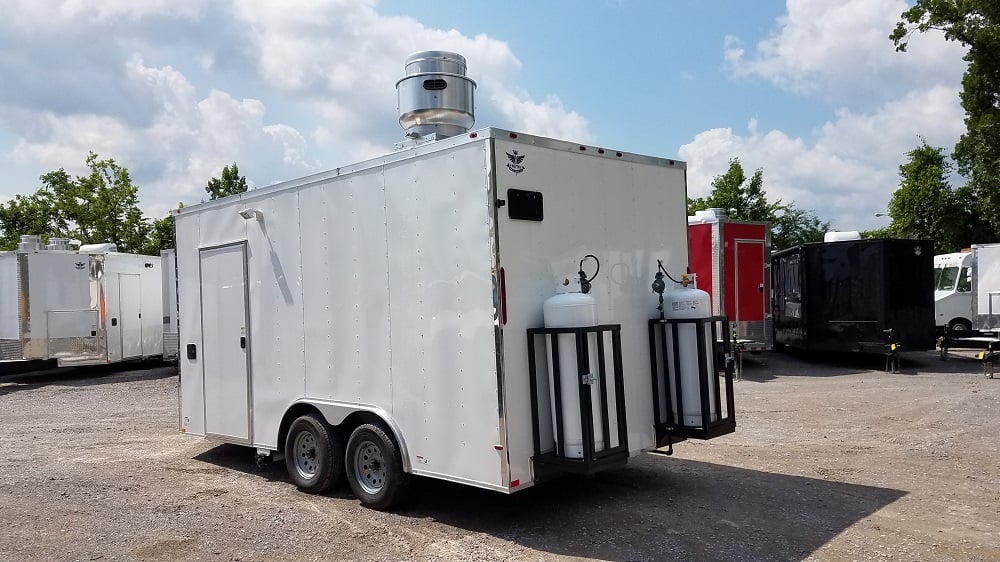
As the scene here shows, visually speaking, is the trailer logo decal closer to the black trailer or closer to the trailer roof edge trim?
the trailer roof edge trim

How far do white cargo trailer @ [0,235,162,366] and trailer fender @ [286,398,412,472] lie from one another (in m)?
11.6

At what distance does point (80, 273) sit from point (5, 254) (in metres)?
1.41

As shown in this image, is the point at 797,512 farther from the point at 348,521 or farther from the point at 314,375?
the point at 314,375

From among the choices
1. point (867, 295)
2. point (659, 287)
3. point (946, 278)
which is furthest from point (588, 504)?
point (946, 278)

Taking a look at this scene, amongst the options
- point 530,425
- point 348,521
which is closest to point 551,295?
point 530,425

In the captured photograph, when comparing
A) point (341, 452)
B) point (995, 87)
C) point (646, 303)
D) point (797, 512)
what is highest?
point (995, 87)

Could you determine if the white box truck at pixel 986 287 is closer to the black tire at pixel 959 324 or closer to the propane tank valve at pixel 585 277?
the black tire at pixel 959 324

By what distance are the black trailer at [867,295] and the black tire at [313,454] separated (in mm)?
11800

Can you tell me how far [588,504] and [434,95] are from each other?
3787mm

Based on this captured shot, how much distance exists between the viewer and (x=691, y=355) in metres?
5.86

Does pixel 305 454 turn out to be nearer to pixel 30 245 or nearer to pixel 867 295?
pixel 867 295

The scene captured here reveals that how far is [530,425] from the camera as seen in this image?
17.0ft

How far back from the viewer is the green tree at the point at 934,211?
32.0 metres

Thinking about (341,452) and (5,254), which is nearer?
(341,452)
